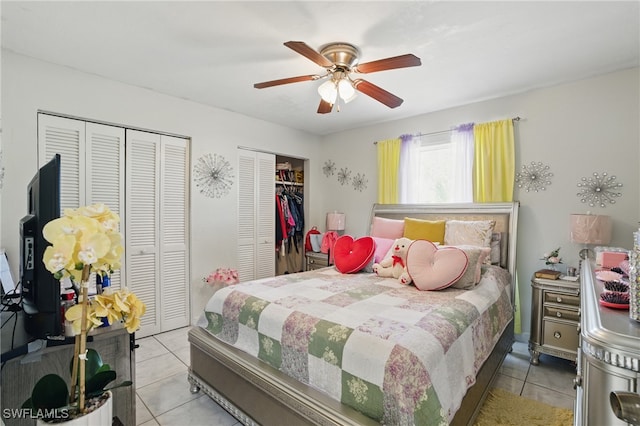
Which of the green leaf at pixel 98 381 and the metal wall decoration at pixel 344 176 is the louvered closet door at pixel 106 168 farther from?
the metal wall decoration at pixel 344 176

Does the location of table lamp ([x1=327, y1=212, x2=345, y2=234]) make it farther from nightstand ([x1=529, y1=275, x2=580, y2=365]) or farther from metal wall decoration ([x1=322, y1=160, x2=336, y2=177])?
nightstand ([x1=529, y1=275, x2=580, y2=365])

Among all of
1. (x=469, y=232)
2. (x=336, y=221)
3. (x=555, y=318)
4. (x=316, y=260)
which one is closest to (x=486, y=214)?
(x=469, y=232)

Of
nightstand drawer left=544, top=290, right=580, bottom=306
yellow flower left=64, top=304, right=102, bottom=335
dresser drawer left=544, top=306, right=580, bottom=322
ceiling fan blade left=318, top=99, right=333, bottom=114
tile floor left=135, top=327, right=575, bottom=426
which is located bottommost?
tile floor left=135, top=327, right=575, bottom=426

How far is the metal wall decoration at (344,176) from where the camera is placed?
15.0ft

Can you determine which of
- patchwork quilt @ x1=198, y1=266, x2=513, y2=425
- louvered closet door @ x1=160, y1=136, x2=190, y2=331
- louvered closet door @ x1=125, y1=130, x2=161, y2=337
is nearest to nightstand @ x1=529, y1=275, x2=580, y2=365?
patchwork quilt @ x1=198, y1=266, x2=513, y2=425

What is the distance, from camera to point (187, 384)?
2330 mm

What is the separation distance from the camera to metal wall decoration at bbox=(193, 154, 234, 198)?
3.53 metres

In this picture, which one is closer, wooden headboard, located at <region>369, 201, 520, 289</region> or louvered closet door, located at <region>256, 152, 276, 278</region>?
wooden headboard, located at <region>369, 201, 520, 289</region>

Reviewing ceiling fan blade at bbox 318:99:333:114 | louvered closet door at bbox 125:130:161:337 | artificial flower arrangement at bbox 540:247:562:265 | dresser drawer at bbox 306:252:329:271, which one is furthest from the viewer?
dresser drawer at bbox 306:252:329:271

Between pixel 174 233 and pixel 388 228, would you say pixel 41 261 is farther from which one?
pixel 388 228

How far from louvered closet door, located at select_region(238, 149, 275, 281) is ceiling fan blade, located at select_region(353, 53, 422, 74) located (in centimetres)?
234

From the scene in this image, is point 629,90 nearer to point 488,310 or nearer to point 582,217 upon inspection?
point 582,217

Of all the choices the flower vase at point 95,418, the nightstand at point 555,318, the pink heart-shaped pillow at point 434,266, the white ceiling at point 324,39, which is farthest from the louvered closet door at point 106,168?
the nightstand at point 555,318

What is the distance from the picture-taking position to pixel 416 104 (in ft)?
11.3
